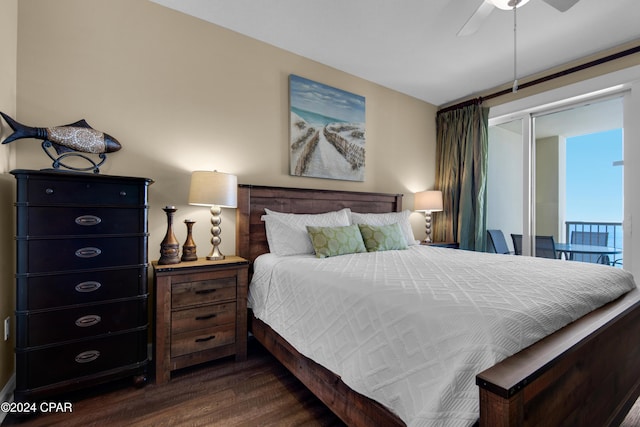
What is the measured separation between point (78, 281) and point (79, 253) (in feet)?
0.52

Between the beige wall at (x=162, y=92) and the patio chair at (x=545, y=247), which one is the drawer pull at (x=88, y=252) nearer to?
the beige wall at (x=162, y=92)

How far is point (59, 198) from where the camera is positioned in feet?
5.37

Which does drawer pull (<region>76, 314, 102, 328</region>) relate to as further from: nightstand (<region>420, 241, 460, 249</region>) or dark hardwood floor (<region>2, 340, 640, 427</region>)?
nightstand (<region>420, 241, 460, 249</region>)

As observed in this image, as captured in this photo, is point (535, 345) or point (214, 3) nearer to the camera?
point (535, 345)

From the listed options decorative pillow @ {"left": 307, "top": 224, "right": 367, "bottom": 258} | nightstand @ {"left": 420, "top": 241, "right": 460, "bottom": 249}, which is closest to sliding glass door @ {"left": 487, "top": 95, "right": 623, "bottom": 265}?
nightstand @ {"left": 420, "top": 241, "right": 460, "bottom": 249}

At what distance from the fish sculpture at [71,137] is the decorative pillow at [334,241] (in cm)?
158

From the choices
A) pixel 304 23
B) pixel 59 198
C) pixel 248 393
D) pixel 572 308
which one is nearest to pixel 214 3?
pixel 304 23

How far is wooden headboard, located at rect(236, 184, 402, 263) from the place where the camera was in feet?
8.39

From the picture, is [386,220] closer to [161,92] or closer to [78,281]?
[161,92]

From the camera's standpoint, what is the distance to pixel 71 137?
6.27 ft

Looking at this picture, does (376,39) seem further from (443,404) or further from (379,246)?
(443,404)

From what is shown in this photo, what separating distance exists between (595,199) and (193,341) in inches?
159

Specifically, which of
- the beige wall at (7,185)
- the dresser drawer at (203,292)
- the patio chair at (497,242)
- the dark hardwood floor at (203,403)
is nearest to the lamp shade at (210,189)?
the dresser drawer at (203,292)

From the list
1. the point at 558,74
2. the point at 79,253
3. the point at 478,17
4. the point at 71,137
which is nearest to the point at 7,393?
the point at 79,253
